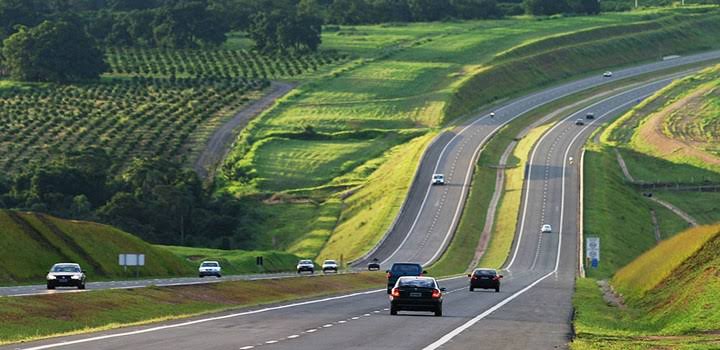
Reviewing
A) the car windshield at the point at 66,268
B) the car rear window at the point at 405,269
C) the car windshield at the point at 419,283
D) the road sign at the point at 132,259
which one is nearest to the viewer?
the car windshield at the point at 419,283

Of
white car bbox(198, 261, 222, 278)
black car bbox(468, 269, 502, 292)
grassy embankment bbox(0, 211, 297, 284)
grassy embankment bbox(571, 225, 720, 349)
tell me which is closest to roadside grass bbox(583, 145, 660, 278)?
white car bbox(198, 261, 222, 278)

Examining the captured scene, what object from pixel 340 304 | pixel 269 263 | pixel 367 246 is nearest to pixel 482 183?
pixel 367 246

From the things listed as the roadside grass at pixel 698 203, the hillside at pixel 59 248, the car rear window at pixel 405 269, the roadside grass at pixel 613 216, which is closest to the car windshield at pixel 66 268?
the hillside at pixel 59 248

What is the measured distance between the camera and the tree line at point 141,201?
148 meters

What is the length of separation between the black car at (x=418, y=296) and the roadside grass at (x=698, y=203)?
101 metres

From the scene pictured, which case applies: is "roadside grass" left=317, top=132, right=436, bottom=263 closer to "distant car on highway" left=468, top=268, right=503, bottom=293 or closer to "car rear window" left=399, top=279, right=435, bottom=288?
"distant car on highway" left=468, top=268, right=503, bottom=293

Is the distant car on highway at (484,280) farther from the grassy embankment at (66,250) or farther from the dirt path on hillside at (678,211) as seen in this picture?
the dirt path on hillside at (678,211)

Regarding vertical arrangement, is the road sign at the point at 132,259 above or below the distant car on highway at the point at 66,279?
below

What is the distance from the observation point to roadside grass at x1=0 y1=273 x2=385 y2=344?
4550 centimetres

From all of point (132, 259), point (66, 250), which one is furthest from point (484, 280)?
point (66, 250)

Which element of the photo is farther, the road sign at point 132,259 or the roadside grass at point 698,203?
the roadside grass at point 698,203

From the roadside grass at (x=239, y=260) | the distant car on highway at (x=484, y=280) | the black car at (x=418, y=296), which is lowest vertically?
the roadside grass at (x=239, y=260)

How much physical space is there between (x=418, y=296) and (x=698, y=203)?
111 metres

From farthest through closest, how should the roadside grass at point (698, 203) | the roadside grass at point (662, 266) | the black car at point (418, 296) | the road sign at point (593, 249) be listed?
the roadside grass at point (698, 203)
the road sign at point (593, 249)
the roadside grass at point (662, 266)
the black car at point (418, 296)
